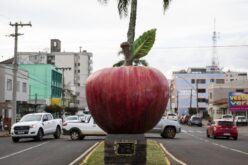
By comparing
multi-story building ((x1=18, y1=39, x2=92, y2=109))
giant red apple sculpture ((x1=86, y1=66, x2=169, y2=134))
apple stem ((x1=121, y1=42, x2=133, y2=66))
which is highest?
multi-story building ((x1=18, y1=39, x2=92, y2=109))

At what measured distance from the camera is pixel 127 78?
1112 centimetres

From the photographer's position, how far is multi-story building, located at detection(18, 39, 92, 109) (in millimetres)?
137750

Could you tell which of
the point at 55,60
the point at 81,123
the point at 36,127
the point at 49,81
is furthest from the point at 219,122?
the point at 55,60

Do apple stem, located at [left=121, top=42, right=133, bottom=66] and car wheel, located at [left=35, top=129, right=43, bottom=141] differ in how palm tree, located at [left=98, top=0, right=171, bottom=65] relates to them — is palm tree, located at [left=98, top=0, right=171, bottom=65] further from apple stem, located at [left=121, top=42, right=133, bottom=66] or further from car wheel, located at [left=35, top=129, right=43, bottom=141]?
car wheel, located at [left=35, top=129, right=43, bottom=141]

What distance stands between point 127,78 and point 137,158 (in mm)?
1870

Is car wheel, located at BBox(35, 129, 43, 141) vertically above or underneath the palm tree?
underneath

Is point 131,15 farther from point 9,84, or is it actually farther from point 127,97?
point 9,84

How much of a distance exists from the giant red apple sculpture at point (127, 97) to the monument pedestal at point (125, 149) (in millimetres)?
184

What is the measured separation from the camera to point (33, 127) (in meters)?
32.8

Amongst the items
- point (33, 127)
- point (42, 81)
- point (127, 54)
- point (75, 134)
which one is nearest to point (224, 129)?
point (75, 134)

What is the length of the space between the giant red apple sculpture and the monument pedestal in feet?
0.61

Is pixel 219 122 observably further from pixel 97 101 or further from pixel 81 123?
pixel 97 101

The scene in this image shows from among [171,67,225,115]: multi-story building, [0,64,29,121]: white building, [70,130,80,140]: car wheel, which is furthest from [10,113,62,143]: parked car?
[171,67,225,115]: multi-story building

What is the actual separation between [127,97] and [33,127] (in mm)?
22704
